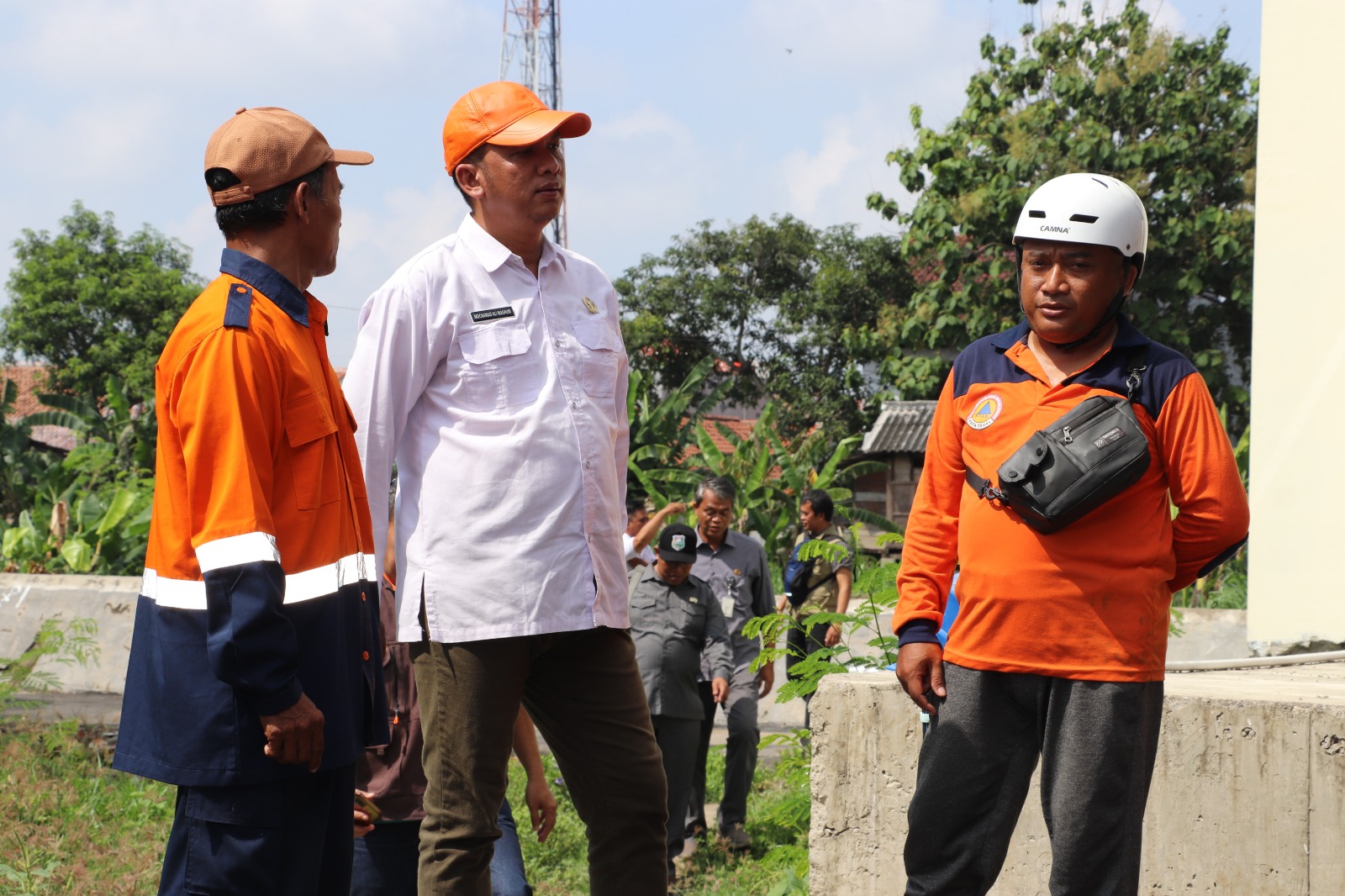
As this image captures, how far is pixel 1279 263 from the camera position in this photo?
254 inches

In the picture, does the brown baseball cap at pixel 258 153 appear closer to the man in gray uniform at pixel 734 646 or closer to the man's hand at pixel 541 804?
the man's hand at pixel 541 804

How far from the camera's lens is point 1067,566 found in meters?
2.81

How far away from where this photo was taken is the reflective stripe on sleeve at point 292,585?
7.67 ft

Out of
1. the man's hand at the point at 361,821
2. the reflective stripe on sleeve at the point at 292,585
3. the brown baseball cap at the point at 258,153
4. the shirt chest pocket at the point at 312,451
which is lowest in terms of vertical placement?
the man's hand at the point at 361,821

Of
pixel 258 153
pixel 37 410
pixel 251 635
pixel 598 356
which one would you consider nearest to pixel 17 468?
pixel 598 356

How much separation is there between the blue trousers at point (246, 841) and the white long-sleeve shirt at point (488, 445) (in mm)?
699

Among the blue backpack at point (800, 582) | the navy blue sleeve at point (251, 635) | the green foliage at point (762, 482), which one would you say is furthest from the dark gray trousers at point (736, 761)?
the green foliage at point (762, 482)

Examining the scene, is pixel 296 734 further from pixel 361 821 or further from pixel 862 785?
pixel 862 785

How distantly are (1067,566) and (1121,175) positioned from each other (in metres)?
21.1

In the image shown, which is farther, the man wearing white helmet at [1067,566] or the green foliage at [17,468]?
the green foliage at [17,468]

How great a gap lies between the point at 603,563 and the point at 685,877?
3.86 meters

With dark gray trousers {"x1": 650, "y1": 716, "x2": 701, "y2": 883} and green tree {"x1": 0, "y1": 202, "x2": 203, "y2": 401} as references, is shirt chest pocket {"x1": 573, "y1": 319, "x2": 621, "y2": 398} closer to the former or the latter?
dark gray trousers {"x1": 650, "y1": 716, "x2": 701, "y2": 883}

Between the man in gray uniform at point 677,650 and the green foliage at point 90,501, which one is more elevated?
the green foliage at point 90,501

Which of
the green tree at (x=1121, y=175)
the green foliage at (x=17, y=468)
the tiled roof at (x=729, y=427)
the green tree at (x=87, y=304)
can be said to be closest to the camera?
the green foliage at (x=17, y=468)
